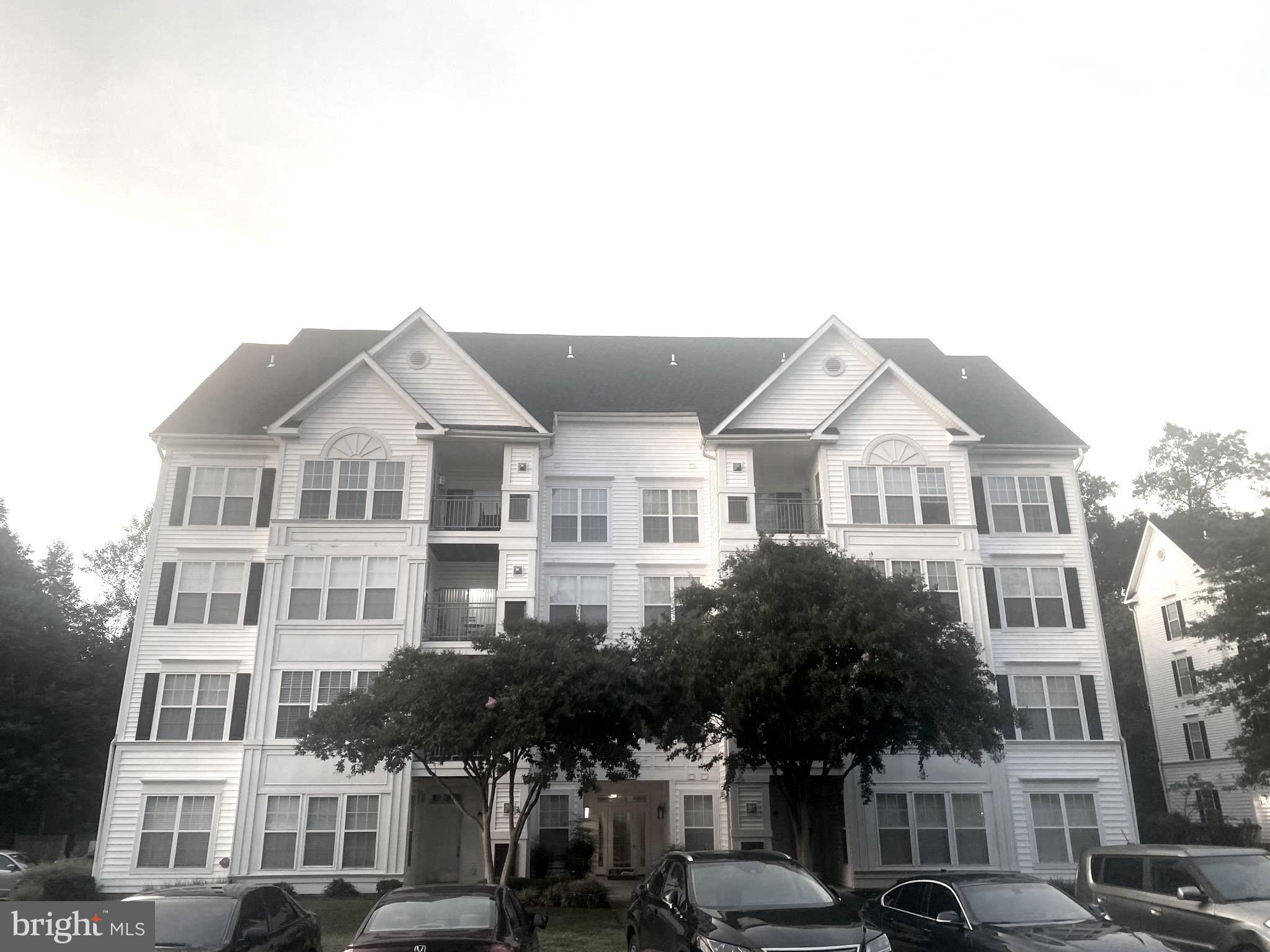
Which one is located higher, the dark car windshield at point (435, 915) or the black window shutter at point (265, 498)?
the black window shutter at point (265, 498)

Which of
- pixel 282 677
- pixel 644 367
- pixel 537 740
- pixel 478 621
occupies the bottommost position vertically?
pixel 537 740

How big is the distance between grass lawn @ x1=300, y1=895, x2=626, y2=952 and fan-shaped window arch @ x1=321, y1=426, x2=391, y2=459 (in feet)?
39.4

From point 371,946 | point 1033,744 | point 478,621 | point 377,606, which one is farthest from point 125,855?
point 1033,744

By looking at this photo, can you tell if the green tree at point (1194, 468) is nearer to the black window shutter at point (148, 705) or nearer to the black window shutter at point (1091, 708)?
the black window shutter at point (1091, 708)

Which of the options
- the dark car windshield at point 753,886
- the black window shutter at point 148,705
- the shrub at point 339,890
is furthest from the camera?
the black window shutter at point 148,705

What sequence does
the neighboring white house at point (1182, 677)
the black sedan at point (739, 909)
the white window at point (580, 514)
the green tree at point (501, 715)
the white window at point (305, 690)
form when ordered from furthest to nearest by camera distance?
1. the neighboring white house at point (1182, 677)
2. the white window at point (580, 514)
3. the white window at point (305, 690)
4. the green tree at point (501, 715)
5. the black sedan at point (739, 909)

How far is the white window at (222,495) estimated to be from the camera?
92.7ft

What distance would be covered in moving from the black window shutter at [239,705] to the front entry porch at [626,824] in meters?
9.87

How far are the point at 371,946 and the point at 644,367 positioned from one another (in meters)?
25.9

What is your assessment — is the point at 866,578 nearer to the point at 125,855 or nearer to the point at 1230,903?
the point at 1230,903

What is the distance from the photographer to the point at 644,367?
33906mm

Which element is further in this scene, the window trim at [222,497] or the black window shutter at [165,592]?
the window trim at [222,497]

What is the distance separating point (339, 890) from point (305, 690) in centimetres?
531

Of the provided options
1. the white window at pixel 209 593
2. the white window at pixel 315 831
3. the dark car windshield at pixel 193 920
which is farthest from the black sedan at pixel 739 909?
the white window at pixel 209 593
